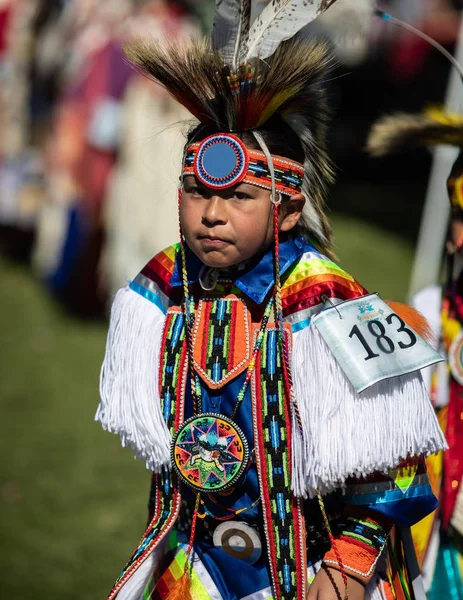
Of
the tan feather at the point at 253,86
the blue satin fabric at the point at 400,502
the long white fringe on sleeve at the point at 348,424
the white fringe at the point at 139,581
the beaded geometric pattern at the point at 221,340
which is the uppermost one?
the tan feather at the point at 253,86

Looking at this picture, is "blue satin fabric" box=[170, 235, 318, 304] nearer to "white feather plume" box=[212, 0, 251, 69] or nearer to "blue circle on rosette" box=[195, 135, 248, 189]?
"blue circle on rosette" box=[195, 135, 248, 189]

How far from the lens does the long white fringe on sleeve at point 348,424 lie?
1.78m

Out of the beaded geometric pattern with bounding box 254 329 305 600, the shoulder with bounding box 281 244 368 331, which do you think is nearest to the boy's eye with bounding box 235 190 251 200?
the shoulder with bounding box 281 244 368 331

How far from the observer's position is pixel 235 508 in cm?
194

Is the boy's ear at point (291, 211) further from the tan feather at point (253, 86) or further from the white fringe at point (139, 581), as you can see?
the white fringe at point (139, 581)

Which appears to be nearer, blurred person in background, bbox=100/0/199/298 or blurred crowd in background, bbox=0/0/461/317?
blurred person in background, bbox=100/0/199/298

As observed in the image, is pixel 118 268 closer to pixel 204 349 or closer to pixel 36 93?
pixel 36 93

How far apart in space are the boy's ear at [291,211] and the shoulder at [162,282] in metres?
0.30

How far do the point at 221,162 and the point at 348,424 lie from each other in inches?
25.3

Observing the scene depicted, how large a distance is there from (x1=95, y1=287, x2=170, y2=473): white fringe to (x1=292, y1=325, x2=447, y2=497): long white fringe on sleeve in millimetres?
355

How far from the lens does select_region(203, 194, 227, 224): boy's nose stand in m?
1.83

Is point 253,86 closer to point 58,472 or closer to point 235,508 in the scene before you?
point 235,508

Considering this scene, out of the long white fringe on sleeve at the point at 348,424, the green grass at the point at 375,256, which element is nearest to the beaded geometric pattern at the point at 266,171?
the long white fringe on sleeve at the point at 348,424

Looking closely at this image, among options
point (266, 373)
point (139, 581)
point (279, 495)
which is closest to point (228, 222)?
point (266, 373)
